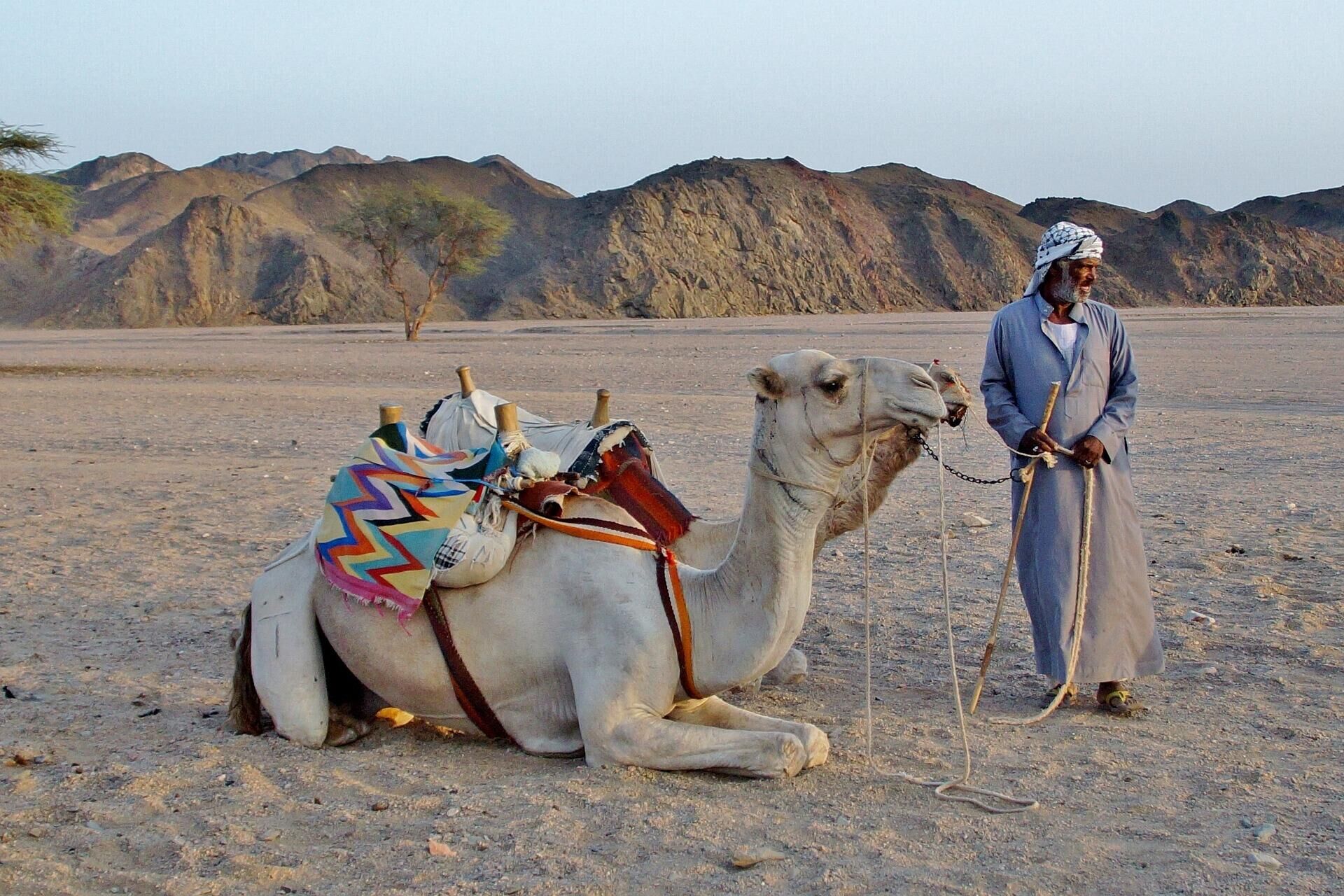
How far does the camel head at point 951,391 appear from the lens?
409 cm

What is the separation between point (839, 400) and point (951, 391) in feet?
1.16

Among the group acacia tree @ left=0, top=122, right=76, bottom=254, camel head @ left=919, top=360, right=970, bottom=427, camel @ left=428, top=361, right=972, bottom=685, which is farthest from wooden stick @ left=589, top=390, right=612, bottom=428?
acacia tree @ left=0, top=122, right=76, bottom=254

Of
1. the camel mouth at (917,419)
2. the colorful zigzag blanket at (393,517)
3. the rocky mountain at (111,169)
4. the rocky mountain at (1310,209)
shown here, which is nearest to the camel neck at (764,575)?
the camel mouth at (917,419)

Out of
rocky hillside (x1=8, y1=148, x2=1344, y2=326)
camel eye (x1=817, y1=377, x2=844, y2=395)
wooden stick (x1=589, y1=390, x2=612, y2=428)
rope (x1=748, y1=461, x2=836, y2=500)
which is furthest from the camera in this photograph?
rocky hillside (x1=8, y1=148, x2=1344, y2=326)

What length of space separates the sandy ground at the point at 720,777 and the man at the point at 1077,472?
27 centimetres

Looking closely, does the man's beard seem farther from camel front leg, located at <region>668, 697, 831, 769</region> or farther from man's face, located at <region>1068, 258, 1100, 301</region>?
camel front leg, located at <region>668, 697, 831, 769</region>

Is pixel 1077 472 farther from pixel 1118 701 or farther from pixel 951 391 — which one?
pixel 951 391

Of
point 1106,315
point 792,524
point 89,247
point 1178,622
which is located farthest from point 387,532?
point 89,247

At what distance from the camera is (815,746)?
436cm

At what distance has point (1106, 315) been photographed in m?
5.58

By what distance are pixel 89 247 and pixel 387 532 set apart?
85.0 metres

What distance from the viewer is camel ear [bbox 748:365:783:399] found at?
4160 millimetres

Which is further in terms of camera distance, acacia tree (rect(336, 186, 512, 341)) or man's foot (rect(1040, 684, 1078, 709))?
acacia tree (rect(336, 186, 512, 341))

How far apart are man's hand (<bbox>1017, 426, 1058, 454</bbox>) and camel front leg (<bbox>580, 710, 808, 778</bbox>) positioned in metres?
1.76
